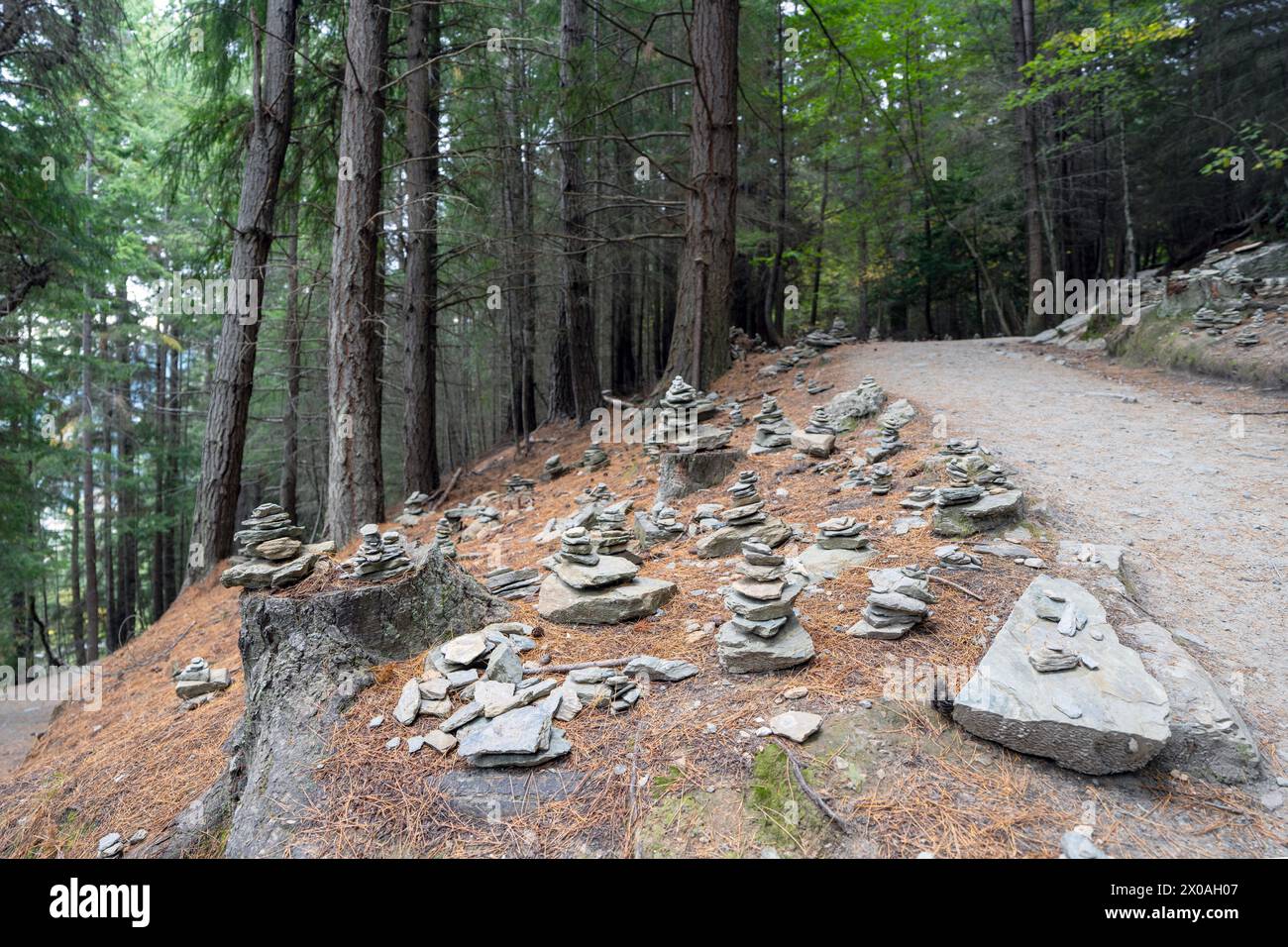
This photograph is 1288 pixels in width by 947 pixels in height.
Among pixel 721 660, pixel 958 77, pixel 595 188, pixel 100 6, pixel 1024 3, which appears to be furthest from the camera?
pixel 958 77

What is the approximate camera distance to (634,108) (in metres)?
12.5

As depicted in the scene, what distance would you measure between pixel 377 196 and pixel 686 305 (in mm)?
4016

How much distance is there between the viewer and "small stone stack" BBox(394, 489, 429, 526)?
9045 millimetres

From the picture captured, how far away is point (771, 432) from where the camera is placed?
6641 millimetres

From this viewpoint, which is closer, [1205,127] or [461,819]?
[461,819]

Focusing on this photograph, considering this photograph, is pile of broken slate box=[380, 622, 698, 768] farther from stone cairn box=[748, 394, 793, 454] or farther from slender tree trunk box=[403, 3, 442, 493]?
slender tree trunk box=[403, 3, 442, 493]

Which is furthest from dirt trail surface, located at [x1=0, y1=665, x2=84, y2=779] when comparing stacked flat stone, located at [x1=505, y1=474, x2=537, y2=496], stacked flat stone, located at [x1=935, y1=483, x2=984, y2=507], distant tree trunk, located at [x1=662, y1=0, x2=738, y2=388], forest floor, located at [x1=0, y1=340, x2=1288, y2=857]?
distant tree trunk, located at [x1=662, y1=0, x2=738, y2=388]

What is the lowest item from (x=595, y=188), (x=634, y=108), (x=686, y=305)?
(x=686, y=305)

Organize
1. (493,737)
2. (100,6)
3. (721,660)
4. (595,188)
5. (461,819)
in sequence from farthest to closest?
(595,188)
(100,6)
(721,660)
(493,737)
(461,819)

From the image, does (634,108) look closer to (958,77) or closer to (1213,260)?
(958,77)

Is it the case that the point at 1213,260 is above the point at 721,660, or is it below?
above

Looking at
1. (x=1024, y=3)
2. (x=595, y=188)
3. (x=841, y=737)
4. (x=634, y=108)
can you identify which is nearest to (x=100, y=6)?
(x=595, y=188)

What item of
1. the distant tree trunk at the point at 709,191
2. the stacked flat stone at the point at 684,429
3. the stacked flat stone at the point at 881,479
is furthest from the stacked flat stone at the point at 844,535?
the distant tree trunk at the point at 709,191

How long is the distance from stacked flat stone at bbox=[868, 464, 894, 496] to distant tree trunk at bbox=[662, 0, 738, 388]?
3.93 meters
